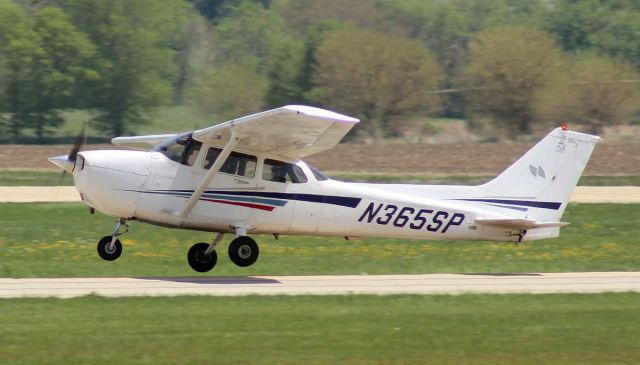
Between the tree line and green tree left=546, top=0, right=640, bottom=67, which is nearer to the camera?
the tree line

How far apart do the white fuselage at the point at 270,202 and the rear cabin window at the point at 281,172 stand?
0.07m

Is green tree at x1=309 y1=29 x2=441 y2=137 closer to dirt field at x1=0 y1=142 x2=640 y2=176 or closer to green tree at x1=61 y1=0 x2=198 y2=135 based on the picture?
green tree at x1=61 y1=0 x2=198 y2=135

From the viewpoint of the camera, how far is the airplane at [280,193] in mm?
16000

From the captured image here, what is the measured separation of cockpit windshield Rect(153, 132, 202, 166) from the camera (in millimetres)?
16406

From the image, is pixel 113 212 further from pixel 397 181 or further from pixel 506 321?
pixel 397 181

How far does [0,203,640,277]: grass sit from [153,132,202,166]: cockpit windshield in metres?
1.87

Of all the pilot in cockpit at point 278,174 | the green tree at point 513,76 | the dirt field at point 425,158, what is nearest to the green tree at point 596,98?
the green tree at point 513,76

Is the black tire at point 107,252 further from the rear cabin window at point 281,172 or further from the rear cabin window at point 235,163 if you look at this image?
the rear cabin window at point 281,172

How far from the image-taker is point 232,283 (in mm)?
15797

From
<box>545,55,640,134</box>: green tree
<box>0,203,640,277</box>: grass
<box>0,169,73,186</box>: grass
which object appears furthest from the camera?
<box>545,55,640,134</box>: green tree

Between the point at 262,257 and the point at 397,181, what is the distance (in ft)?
47.4

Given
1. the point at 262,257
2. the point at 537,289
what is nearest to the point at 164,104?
the point at 262,257

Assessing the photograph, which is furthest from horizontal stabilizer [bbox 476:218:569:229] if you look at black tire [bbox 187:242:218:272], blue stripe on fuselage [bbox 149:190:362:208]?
black tire [bbox 187:242:218:272]

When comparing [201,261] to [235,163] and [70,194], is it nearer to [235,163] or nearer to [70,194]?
[235,163]
